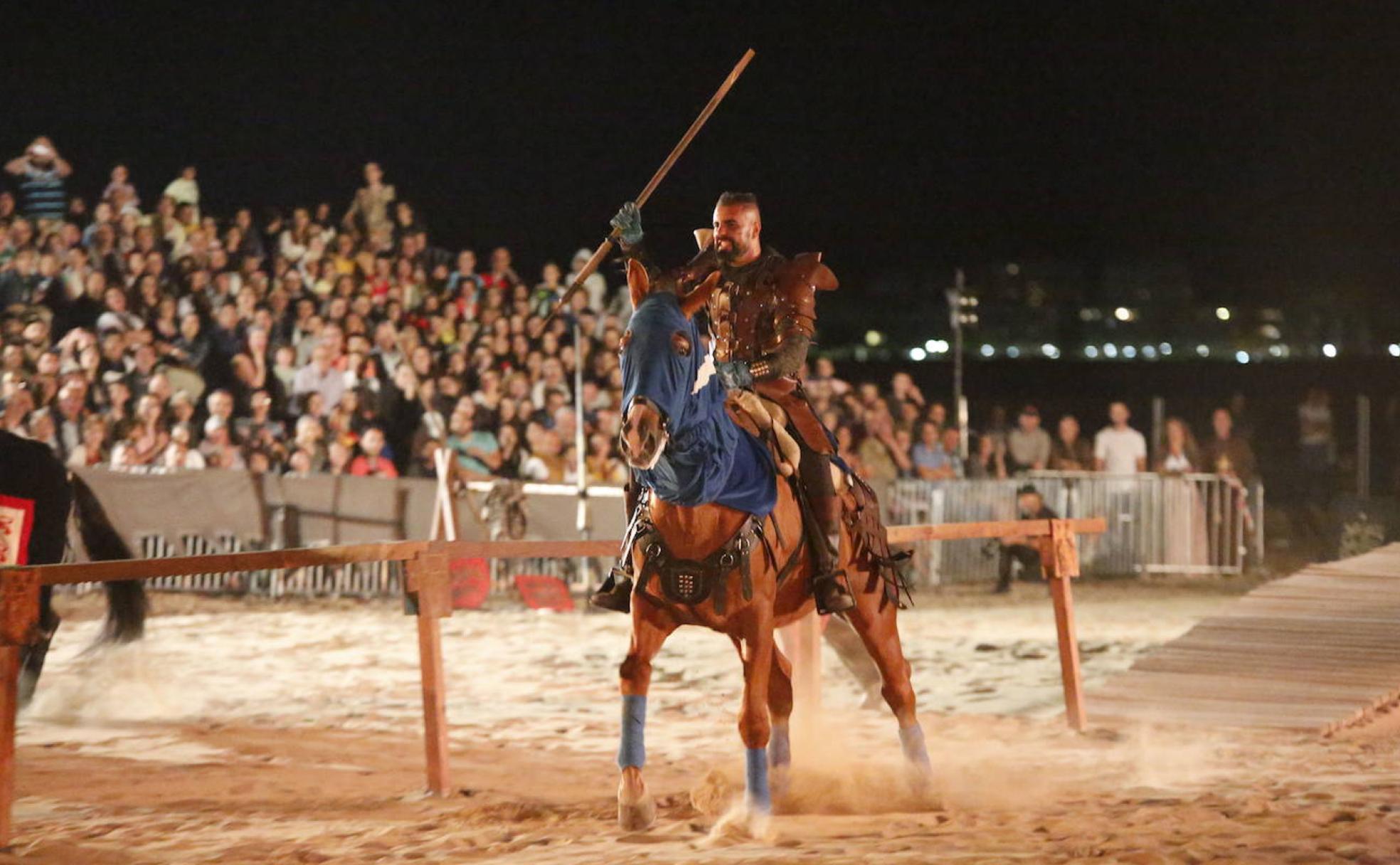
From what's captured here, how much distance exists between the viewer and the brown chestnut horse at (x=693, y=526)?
510cm

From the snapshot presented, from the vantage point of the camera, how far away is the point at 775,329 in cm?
619

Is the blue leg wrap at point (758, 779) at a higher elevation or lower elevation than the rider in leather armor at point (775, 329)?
lower

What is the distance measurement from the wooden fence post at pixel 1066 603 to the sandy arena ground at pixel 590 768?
0.19 meters

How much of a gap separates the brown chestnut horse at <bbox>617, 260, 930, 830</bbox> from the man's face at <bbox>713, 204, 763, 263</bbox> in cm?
81

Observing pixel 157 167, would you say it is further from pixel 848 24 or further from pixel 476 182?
pixel 848 24

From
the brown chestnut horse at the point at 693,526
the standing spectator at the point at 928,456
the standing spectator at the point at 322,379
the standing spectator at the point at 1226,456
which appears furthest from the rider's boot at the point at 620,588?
the standing spectator at the point at 1226,456

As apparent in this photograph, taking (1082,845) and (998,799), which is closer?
(1082,845)

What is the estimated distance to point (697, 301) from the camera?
5324 mm

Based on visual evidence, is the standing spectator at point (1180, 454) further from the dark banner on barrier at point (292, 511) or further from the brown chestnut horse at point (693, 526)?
the brown chestnut horse at point (693, 526)

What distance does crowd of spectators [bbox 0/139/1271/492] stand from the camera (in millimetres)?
14055

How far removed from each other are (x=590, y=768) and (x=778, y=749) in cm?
129

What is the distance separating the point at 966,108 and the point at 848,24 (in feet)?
9.42

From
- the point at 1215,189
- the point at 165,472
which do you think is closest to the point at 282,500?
the point at 165,472

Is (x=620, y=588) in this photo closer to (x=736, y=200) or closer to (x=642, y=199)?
(x=642, y=199)
